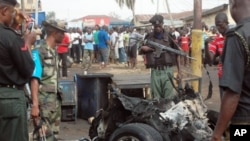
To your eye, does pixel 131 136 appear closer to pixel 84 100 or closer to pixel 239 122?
pixel 239 122

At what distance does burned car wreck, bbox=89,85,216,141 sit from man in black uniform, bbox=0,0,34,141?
5.32 ft

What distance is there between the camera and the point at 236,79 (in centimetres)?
304

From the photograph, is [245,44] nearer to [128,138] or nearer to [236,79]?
[236,79]

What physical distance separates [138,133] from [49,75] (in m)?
1.21

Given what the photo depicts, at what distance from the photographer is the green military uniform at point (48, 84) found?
212 inches

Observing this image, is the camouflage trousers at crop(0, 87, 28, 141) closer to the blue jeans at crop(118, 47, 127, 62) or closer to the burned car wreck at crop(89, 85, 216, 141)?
the burned car wreck at crop(89, 85, 216, 141)

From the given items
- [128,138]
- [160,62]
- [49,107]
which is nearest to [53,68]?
[49,107]

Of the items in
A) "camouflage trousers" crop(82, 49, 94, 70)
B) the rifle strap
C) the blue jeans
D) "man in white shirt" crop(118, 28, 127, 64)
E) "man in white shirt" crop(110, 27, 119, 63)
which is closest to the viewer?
the rifle strap

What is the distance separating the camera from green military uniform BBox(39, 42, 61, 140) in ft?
17.7

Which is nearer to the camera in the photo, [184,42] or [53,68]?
[53,68]

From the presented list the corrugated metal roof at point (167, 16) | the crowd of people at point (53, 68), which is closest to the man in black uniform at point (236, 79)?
the crowd of people at point (53, 68)

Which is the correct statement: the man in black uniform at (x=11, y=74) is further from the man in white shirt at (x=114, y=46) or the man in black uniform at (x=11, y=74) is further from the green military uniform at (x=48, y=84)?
the man in white shirt at (x=114, y=46)

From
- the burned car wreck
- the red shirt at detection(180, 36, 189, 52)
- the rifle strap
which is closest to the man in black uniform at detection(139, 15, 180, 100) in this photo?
the burned car wreck

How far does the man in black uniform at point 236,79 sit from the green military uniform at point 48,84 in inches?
105
